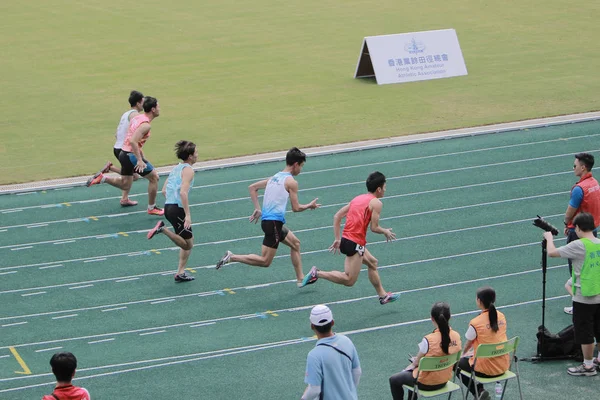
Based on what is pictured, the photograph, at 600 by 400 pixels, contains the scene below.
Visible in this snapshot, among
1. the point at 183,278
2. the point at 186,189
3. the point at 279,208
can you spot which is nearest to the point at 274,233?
the point at 279,208

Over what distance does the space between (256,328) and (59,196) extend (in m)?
6.35

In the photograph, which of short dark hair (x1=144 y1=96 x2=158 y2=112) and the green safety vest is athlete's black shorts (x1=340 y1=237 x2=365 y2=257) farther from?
short dark hair (x1=144 y1=96 x2=158 y2=112)

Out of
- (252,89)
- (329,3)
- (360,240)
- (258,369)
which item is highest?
(329,3)

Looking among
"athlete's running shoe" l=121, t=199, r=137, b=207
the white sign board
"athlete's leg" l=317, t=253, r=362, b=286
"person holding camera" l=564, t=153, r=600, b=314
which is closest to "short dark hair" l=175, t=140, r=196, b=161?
"athlete's leg" l=317, t=253, r=362, b=286

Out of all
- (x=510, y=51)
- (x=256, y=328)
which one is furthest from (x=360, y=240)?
(x=510, y=51)

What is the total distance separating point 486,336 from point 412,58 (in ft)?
50.4

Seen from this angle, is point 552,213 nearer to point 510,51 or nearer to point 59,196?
point 59,196

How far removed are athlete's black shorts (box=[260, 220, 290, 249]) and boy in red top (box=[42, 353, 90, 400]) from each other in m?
5.07

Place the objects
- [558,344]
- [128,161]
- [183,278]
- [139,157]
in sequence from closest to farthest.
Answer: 1. [558,344]
2. [183,278]
3. [139,157]
4. [128,161]

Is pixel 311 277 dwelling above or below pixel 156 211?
below

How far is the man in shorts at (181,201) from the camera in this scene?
38.5 ft

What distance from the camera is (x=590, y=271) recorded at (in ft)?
29.6

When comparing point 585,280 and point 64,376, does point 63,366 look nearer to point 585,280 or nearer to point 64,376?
point 64,376

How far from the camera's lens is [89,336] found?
1070 cm
